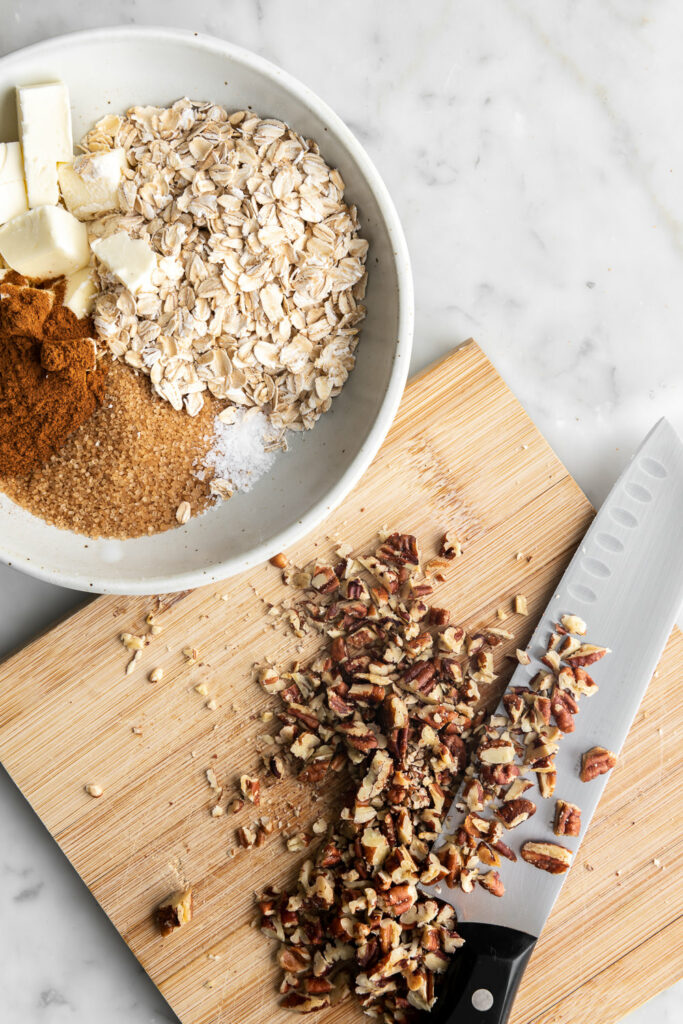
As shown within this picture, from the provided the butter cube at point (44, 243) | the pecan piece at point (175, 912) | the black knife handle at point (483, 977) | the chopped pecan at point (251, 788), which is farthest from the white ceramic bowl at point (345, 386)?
the black knife handle at point (483, 977)

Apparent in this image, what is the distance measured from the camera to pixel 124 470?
103 centimetres

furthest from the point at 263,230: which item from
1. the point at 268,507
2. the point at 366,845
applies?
the point at 366,845

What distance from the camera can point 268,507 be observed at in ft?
3.62

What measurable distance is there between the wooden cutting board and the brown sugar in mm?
153

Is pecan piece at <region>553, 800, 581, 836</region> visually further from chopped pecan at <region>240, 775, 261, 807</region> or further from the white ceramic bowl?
the white ceramic bowl

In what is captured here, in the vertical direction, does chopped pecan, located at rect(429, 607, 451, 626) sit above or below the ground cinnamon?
below

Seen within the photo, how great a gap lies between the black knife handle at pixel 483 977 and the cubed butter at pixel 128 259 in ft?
3.17

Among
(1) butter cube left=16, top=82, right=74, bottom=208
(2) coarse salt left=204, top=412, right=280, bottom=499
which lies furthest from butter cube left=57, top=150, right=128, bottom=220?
(2) coarse salt left=204, top=412, right=280, bottom=499

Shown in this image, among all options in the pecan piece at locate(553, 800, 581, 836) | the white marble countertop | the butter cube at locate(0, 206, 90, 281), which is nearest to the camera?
the butter cube at locate(0, 206, 90, 281)

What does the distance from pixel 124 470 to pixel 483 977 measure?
821mm

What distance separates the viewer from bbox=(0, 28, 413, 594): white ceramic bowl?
101 centimetres

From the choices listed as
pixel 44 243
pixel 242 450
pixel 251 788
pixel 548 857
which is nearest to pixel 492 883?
pixel 548 857

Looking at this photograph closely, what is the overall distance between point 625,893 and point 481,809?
0.28 m

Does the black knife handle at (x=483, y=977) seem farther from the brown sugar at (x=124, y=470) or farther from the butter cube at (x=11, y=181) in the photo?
the butter cube at (x=11, y=181)
